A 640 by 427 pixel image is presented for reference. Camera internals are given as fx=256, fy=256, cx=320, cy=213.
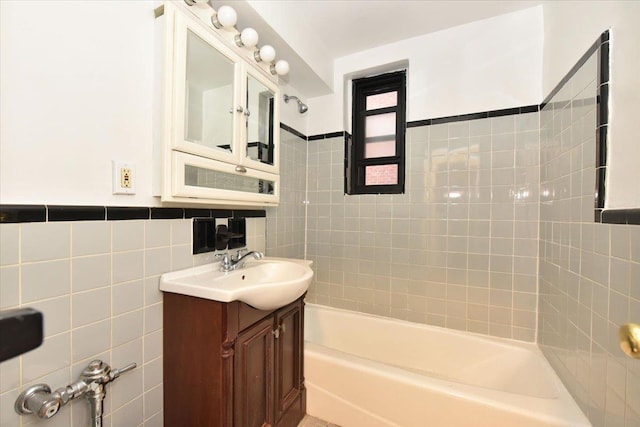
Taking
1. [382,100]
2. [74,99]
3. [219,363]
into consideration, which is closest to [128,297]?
[219,363]

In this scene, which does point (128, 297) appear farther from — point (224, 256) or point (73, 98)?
point (73, 98)

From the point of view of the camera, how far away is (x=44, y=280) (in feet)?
2.50

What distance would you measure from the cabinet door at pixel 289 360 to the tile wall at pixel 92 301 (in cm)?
51

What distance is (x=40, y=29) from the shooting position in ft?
2.48

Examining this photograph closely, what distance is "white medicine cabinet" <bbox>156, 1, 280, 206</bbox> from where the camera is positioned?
3.28 ft

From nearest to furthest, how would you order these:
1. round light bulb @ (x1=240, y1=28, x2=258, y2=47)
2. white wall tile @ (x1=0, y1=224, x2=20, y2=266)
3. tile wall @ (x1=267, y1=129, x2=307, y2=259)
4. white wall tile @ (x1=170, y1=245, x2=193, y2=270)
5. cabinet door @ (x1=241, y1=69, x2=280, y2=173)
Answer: white wall tile @ (x1=0, y1=224, x2=20, y2=266) < white wall tile @ (x1=170, y1=245, x2=193, y2=270) < round light bulb @ (x1=240, y1=28, x2=258, y2=47) < cabinet door @ (x1=241, y1=69, x2=280, y2=173) < tile wall @ (x1=267, y1=129, x2=307, y2=259)

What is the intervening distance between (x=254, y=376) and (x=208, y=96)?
127 cm

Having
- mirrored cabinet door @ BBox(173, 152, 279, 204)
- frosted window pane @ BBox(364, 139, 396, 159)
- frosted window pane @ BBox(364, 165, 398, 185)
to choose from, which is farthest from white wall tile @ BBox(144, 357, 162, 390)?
frosted window pane @ BBox(364, 139, 396, 159)

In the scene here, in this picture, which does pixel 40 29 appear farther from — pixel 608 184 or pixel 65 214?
pixel 608 184

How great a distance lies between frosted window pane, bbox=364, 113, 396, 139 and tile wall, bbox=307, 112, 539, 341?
258 mm

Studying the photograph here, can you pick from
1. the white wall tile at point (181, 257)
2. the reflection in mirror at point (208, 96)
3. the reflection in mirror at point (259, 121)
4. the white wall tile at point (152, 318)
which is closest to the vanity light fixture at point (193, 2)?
the reflection in mirror at point (208, 96)

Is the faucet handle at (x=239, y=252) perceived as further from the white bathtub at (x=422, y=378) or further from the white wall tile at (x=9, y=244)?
the white wall tile at (x=9, y=244)

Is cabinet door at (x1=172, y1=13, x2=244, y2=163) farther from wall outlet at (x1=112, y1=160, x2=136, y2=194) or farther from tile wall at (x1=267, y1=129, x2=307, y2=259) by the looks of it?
tile wall at (x1=267, y1=129, x2=307, y2=259)

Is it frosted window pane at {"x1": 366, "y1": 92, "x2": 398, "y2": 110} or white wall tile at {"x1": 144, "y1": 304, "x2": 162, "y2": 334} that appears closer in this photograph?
white wall tile at {"x1": 144, "y1": 304, "x2": 162, "y2": 334}
